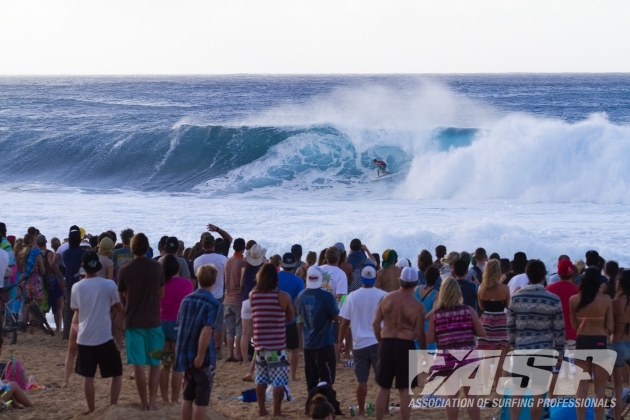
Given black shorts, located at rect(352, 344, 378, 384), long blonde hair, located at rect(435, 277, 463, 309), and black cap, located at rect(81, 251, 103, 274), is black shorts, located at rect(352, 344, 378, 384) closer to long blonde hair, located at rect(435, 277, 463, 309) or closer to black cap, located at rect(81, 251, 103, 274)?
long blonde hair, located at rect(435, 277, 463, 309)

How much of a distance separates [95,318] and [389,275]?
286 centimetres

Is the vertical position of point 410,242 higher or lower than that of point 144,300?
lower

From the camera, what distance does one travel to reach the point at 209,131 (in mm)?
34906

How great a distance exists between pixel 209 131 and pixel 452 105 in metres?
20.3

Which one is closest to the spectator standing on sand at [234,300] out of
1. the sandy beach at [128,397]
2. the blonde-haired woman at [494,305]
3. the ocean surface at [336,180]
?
the sandy beach at [128,397]

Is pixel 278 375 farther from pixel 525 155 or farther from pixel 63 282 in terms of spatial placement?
pixel 525 155

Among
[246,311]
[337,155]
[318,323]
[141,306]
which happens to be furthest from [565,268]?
[337,155]

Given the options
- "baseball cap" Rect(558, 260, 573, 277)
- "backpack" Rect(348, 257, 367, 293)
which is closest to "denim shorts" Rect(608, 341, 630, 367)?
"baseball cap" Rect(558, 260, 573, 277)

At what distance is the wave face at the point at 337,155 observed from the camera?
979 inches

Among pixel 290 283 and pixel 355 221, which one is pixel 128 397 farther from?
pixel 355 221

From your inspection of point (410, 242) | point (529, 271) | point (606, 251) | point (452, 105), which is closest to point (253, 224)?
point (410, 242)

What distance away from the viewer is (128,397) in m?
7.20

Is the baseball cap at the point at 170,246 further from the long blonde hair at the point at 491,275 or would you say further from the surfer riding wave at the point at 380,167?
the surfer riding wave at the point at 380,167

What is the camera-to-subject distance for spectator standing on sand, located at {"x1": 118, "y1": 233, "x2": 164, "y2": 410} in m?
6.15
